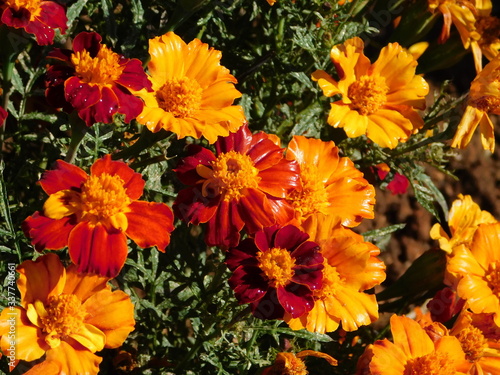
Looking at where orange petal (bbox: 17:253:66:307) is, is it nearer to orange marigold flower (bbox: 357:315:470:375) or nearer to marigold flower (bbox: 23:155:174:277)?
marigold flower (bbox: 23:155:174:277)

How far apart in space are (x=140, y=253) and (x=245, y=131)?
40cm

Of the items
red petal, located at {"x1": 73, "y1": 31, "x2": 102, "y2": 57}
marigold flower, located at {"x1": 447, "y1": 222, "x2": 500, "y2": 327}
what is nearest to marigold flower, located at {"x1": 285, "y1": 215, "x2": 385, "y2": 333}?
marigold flower, located at {"x1": 447, "y1": 222, "x2": 500, "y2": 327}

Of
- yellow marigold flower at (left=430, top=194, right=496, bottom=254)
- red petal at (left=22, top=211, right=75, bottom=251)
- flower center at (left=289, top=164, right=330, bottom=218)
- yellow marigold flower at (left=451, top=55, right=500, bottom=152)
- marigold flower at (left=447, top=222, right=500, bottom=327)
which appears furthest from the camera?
yellow marigold flower at (left=430, top=194, right=496, bottom=254)

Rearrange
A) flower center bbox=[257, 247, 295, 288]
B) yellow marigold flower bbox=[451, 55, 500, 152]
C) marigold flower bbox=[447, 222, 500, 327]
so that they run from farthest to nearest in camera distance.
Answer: yellow marigold flower bbox=[451, 55, 500, 152] → marigold flower bbox=[447, 222, 500, 327] → flower center bbox=[257, 247, 295, 288]

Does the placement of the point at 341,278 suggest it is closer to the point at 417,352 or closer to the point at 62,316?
the point at 417,352

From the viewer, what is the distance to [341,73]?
59.7 inches

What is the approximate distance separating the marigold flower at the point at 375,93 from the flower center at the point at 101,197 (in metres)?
0.52

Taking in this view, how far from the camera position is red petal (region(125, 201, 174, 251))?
44.5 inches

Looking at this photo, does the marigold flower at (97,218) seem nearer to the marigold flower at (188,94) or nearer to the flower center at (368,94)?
the marigold flower at (188,94)

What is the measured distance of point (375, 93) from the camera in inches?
59.5

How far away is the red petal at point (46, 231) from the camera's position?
1.07 meters

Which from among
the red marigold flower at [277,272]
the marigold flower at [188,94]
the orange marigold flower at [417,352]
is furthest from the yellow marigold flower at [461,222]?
the marigold flower at [188,94]

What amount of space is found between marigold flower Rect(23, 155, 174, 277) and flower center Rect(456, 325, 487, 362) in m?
0.70

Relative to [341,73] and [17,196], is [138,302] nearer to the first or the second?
[17,196]
